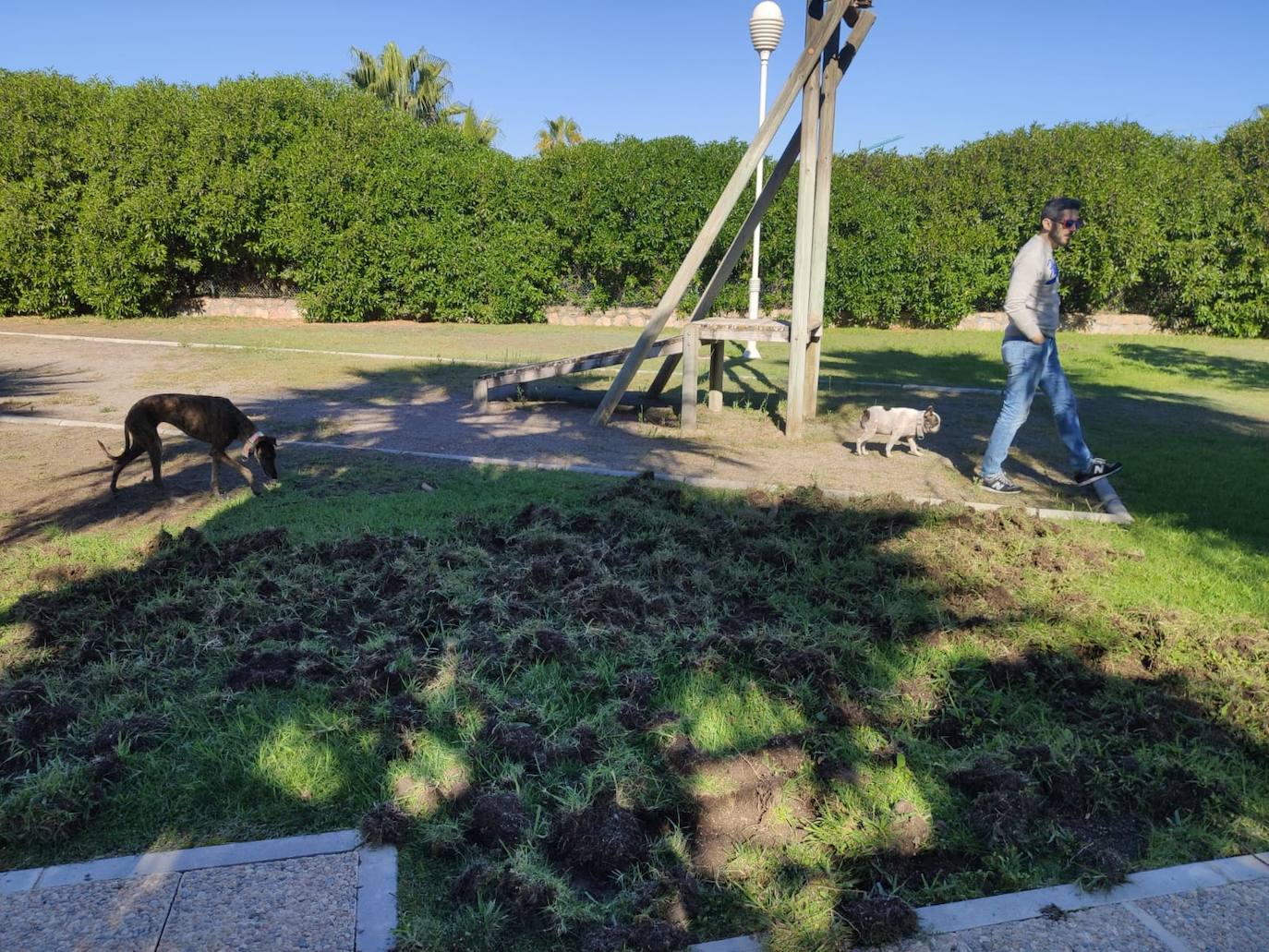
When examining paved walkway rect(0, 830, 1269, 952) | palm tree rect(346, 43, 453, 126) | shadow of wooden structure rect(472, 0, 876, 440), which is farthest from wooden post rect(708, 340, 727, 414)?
palm tree rect(346, 43, 453, 126)

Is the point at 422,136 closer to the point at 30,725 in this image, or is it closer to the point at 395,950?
the point at 30,725

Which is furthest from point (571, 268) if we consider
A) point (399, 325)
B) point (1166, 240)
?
point (1166, 240)

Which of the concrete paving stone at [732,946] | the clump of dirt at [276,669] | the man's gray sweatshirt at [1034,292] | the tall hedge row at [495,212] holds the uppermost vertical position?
the tall hedge row at [495,212]

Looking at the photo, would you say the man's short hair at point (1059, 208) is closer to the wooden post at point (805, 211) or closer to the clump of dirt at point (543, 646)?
the wooden post at point (805, 211)

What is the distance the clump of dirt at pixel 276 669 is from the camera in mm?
3562

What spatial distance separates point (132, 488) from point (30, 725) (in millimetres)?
3447

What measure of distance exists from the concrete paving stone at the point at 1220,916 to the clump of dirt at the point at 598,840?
53.2 inches

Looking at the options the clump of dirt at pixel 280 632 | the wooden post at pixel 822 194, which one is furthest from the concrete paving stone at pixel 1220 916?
the wooden post at pixel 822 194

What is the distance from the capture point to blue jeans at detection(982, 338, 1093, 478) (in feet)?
20.3

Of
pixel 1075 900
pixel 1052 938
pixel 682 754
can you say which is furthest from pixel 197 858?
pixel 1075 900

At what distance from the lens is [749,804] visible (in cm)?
285

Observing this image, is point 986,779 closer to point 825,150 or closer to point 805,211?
point 805,211

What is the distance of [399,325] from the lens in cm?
1862

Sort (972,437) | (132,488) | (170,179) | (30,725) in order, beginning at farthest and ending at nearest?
(170,179) → (972,437) → (132,488) → (30,725)
